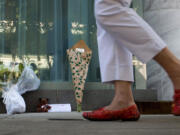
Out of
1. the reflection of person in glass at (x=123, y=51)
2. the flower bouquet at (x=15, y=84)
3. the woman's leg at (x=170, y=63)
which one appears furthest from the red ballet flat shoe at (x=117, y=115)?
the flower bouquet at (x=15, y=84)

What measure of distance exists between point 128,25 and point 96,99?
3455 millimetres

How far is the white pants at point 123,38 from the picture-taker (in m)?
1.72

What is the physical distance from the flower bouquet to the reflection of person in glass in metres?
2.37

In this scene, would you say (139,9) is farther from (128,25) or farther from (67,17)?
(128,25)

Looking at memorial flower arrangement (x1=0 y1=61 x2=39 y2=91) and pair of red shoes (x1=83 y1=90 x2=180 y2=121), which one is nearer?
pair of red shoes (x1=83 y1=90 x2=180 y2=121)

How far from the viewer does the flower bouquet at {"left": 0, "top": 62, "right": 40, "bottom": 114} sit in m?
4.14

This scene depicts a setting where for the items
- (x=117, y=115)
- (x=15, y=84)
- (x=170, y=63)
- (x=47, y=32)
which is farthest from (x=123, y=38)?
(x=47, y=32)

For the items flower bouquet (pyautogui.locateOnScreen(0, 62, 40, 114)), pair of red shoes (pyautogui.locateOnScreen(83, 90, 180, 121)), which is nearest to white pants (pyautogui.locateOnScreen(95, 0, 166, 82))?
pair of red shoes (pyautogui.locateOnScreen(83, 90, 180, 121))

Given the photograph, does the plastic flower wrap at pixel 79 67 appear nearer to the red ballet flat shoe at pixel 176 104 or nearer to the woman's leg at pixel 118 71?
the woman's leg at pixel 118 71

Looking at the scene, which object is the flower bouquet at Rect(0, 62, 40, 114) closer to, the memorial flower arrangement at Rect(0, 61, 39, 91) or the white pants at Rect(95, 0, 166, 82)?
the memorial flower arrangement at Rect(0, 61, 39, 91)

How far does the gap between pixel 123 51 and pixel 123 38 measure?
0.51 feet

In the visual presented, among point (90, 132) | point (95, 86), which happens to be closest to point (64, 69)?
point (95, 86)

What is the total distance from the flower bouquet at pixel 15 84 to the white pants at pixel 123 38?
241 cm

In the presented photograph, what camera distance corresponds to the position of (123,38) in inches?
69.9
